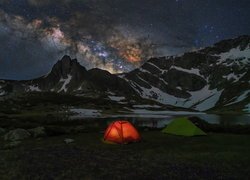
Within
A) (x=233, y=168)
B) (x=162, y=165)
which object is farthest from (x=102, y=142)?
(x=233, y=168)

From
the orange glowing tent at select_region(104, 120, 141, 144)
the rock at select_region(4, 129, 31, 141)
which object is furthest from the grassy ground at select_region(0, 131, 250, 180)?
the rock at select_region(4, 129, 31, 141)

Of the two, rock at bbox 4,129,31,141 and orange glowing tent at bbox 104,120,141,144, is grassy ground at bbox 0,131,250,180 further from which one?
rock at bbox 4,129,31,141

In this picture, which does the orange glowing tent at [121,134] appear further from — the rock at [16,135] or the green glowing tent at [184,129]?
the rock at [16,135]

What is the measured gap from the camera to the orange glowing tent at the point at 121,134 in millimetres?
35344

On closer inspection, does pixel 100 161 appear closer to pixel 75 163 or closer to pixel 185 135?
pixel 75 163

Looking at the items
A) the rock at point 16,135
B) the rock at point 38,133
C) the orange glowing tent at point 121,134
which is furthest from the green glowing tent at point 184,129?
the rock at point 16,135

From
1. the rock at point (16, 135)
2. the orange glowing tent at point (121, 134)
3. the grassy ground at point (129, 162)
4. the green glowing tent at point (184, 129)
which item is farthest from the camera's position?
the green glowing tent at point (184, 129)

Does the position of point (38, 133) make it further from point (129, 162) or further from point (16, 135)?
point (129, 162)

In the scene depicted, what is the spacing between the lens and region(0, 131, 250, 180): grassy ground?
1980cm

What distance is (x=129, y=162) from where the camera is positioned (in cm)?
2392

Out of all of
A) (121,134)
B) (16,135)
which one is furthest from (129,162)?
(16,135)

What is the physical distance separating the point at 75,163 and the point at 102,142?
1277cm

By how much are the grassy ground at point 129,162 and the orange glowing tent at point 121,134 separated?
1514 mm

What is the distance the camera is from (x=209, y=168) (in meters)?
21.8
